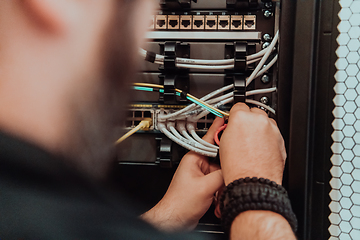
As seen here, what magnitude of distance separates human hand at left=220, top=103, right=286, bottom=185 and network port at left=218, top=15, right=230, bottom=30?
12.6 inches

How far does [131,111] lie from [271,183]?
0.53 metres

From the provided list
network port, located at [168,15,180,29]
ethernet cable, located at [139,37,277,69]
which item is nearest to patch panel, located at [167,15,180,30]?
network port, located at [168,15,180,29]

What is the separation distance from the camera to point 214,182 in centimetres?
70

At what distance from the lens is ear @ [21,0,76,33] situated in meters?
0.39

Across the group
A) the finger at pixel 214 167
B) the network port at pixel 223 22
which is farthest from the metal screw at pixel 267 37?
the finger at pixel 214 167

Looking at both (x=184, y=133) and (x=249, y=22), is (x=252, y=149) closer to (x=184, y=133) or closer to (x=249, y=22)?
(x=184, y=133)

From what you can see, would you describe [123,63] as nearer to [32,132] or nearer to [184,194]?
[32,132]

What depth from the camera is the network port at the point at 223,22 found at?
0.77 m

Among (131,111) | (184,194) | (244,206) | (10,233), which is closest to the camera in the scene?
(10,233)

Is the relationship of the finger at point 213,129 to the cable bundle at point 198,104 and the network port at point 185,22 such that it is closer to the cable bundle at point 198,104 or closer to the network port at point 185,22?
the cable bundle at point 198,104

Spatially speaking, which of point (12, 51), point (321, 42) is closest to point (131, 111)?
point (12, 51)

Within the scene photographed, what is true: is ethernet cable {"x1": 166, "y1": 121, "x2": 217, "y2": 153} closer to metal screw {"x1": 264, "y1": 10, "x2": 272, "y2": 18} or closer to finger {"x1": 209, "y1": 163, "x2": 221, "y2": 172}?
finger {"x1": 209, "y1": 163, "x2": 221, "y2": 172}

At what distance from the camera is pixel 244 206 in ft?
1.66

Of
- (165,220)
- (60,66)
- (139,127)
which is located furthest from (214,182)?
(60,66)
